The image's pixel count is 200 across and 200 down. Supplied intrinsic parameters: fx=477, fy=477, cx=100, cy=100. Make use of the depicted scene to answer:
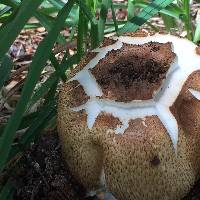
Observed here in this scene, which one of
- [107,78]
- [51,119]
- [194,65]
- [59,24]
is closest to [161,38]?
[194,65]

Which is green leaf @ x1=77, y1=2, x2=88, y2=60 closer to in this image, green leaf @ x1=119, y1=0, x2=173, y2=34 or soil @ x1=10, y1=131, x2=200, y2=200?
green leaf @ x1=119, y1=0, x2=173, y2=34

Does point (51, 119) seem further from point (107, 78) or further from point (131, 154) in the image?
point (131, 154)

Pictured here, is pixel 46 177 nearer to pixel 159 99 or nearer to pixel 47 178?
pixel 47 178

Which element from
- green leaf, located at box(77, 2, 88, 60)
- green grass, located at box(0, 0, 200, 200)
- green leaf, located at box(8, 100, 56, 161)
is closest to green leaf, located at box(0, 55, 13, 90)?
green grass, located at box(0, 0, 200, 200)

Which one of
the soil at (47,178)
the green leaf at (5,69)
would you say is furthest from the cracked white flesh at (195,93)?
the green leaf at (5,69)

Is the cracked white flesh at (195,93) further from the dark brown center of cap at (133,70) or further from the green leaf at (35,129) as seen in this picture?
the green leaf at (35,129)

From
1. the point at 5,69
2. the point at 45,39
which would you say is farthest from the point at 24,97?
the point at 5,69
